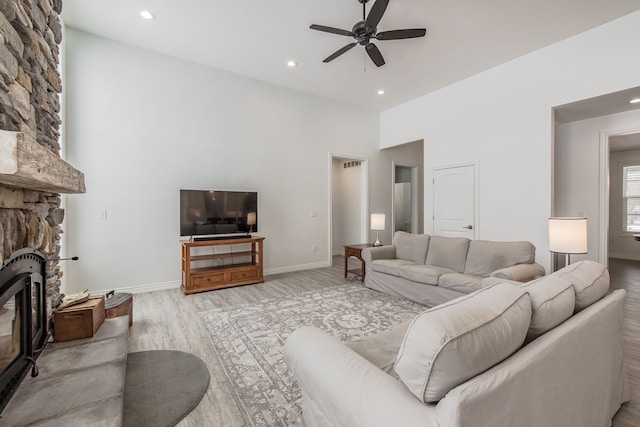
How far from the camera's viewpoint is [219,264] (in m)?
4.43

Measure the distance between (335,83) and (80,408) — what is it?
493 centimetres

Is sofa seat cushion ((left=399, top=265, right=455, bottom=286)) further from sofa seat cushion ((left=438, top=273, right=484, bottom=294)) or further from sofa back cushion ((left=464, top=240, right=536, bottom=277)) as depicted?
sofa back cushion ((left=464, top=240, right=536, bottom=277))

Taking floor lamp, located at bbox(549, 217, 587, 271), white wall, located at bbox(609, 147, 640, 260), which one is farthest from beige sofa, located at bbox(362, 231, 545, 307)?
white wall, located at bbox(609, 147, 640, 260)

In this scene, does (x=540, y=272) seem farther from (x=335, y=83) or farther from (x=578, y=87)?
(x=335, y=83)

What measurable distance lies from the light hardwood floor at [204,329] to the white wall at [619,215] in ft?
6.05

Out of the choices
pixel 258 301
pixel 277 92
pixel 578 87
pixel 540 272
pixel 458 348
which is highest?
pixel 277 92

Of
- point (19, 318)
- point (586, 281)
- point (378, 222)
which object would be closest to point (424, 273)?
point (378, 222)

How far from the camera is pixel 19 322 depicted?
4.77ft

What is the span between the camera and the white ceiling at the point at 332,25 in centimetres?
297

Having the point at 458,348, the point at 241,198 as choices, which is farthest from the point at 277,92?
the point at 458,348

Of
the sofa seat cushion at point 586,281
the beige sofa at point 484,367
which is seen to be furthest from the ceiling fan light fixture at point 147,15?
the sofa seat cushion at point 586,281

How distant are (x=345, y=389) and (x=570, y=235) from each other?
8.64ft

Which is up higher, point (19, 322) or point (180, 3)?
point (180, 3)

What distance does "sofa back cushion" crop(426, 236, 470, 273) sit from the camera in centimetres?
352
